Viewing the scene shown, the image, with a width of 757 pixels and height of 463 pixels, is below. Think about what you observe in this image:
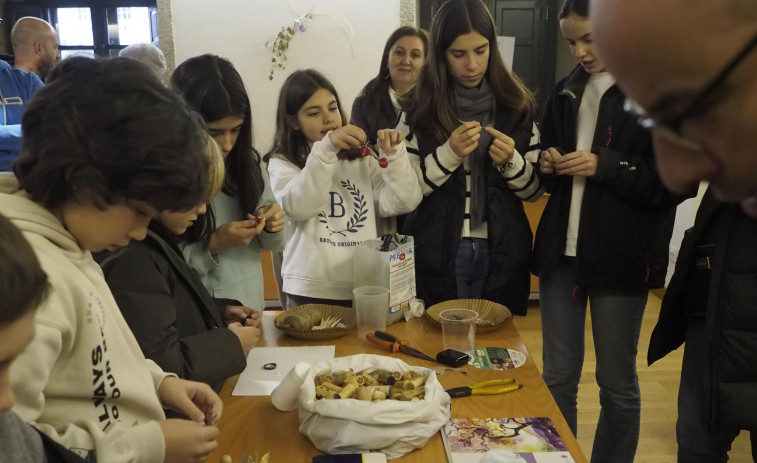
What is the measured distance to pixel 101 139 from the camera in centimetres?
80

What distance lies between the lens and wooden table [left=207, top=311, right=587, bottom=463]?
1047 millimetres

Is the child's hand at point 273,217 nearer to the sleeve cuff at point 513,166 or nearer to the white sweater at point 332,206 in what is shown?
the white sweater at point 332,206

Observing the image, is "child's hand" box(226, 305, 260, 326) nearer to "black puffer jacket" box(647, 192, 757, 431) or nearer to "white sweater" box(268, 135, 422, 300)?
"white sweater" box(268, 135, 422, 300)

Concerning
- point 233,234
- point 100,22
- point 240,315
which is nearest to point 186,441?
point 240,315

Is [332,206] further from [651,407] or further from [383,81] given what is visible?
[651,407]

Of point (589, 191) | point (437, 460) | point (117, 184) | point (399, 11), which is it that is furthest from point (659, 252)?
point (399, 11)

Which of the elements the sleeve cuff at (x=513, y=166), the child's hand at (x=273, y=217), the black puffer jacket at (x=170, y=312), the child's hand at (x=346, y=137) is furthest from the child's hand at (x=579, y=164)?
the black puffer jacket at (x=170, y=312)

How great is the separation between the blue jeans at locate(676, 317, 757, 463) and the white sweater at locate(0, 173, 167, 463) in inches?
51.8

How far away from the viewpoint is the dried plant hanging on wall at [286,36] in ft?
13.6

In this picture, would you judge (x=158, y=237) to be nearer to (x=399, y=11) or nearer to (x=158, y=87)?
(x=158, y=87)

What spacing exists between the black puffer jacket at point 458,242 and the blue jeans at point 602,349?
12 cm

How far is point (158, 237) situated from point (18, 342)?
64 cm

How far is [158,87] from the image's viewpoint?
2.88 feet

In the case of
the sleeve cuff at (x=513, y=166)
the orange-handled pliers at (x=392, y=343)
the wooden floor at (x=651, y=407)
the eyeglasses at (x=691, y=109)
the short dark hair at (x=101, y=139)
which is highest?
the eyeglasses at (x=691, y=109)
